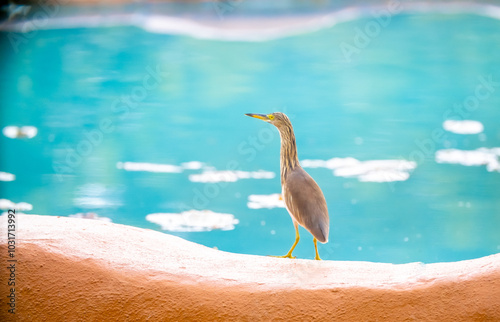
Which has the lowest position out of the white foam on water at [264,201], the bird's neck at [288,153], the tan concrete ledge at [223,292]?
the tan concrete ledge at [223,292]

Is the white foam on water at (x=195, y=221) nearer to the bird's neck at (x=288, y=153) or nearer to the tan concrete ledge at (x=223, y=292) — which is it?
the bird's neck at (x=288, y=153)

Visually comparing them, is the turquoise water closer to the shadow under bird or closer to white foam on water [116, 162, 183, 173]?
white foam on water [116, 162, 183, 173]

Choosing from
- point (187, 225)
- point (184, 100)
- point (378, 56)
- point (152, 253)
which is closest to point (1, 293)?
point (152, 253)

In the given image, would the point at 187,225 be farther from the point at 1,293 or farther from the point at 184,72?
the point at 1,293

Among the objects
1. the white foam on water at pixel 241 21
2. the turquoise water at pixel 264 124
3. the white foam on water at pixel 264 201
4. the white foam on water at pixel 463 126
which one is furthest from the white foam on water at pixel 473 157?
the white foam on water at pixel 264 201

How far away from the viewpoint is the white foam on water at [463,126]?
4.05m

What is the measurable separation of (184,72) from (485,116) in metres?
2.64

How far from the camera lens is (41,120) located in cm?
432

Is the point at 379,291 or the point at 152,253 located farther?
the point at 152,253

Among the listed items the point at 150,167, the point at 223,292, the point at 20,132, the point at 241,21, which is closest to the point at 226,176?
the point at 150,167

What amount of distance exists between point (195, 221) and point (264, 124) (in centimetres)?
103

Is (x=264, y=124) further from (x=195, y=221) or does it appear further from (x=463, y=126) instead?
(x=463, y=126)

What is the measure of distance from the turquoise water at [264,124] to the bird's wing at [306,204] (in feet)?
5.17

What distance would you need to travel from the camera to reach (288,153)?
2590mm
